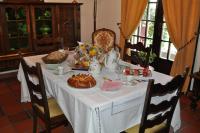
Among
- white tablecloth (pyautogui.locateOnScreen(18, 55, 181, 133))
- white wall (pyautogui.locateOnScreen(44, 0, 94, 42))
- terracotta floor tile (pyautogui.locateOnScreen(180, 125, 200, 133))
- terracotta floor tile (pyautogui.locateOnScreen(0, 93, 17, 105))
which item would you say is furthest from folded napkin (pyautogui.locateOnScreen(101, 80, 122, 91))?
white wall (pyautogui.locateOnScreen(44, 0, 94, 42))

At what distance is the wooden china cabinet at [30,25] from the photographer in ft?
11.6

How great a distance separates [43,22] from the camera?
3.96m

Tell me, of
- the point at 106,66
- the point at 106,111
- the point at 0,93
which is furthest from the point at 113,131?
the point at 0,93

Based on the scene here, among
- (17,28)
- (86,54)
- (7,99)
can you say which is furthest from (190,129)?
(17,28)

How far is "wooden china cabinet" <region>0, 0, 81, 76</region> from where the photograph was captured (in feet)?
Answer: 11.6

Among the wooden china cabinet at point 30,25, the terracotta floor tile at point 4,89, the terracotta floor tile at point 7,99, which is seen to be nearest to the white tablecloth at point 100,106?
the terracotta floor tile at point 7,99

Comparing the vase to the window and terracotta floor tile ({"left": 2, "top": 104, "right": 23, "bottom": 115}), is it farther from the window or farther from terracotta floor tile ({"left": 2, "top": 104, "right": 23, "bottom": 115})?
the window

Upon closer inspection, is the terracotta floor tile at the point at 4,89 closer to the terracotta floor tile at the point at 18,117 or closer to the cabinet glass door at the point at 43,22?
the terracotta floor tile at the point at 18,117

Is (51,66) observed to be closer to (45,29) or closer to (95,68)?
(95,68)

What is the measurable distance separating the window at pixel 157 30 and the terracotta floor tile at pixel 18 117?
2.63 m

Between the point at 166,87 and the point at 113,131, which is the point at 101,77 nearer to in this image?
the point at 113,131

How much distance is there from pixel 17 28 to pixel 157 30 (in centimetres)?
259

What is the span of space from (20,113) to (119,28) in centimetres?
278

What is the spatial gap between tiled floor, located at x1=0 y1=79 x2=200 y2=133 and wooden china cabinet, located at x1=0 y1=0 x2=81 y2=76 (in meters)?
0.81
